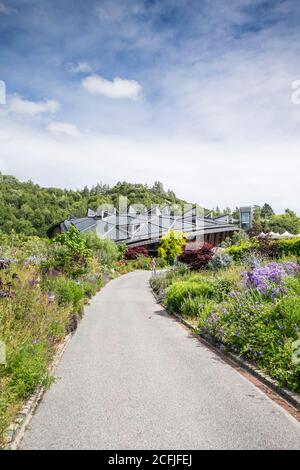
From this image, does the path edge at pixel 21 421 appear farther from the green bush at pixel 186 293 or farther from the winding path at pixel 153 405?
the green bush at pixel 186 293

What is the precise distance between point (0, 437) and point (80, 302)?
9.46 m

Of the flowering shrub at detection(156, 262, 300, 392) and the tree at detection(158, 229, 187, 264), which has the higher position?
the tree at detection(158, 229, 187, 264)

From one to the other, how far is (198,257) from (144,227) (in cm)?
4280

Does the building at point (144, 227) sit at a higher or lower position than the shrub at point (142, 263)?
higher

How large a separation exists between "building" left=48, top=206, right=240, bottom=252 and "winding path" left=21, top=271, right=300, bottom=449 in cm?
4710

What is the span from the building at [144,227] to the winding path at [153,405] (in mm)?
47100

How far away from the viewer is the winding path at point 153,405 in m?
4.17

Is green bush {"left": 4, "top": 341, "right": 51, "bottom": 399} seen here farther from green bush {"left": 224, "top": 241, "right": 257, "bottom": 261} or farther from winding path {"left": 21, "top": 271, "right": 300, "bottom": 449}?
green bush {"left": 224, "top": 241, "right": 257, "bottom": 261}

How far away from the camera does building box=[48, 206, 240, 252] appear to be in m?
57.9

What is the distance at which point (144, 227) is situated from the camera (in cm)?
6288

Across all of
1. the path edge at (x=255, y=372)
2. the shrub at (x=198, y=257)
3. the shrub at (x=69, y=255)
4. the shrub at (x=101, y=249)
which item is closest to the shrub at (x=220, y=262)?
the shrub at (x=198, y=257)

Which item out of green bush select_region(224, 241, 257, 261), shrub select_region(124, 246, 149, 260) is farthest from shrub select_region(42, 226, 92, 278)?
shrub select_region(124, 246, 149, 260)

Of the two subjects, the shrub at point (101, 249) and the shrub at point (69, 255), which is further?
the shrub at point (101, 249)

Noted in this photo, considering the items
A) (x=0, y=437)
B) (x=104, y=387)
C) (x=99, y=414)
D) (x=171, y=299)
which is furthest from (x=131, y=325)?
(x=0, y=437)
